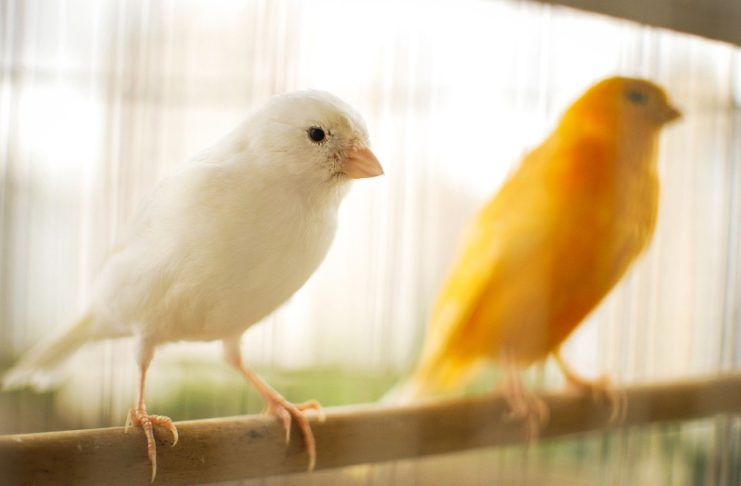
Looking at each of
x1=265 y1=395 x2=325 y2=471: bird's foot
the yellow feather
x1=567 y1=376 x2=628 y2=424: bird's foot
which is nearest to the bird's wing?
the yellow feather

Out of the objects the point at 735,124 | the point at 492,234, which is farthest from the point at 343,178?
the point at 735,124

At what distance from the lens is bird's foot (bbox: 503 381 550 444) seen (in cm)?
86

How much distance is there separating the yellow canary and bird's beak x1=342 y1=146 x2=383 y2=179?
327 millimetres

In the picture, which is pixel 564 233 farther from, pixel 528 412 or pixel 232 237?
pixel 232 237

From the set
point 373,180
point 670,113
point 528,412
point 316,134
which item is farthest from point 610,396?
point 316,134

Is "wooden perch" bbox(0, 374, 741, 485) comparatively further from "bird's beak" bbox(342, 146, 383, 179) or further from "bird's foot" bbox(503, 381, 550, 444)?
"bird's beak" bbox(342, 146, 383, 179)

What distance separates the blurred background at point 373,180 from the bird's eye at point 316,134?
0.04 meters

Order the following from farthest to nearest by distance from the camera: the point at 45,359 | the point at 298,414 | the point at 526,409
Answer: the point at 526,409 < the point at 298,414 < the point at 45,359

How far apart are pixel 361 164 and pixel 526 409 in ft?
1.43

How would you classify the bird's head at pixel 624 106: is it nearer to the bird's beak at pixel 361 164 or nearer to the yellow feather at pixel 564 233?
the yellow feather at pixel 564 233

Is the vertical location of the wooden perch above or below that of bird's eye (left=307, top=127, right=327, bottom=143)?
below

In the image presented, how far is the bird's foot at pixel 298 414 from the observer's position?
0.65 meters

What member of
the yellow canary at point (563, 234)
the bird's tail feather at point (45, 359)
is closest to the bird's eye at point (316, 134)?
the bird's tail feather at point (45, 359)

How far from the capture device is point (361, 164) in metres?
0.57
